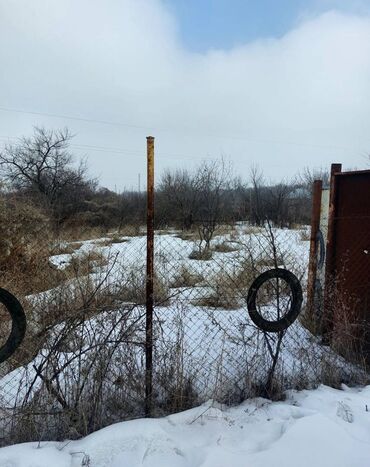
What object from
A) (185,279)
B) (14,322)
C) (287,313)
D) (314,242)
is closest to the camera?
(14,322)

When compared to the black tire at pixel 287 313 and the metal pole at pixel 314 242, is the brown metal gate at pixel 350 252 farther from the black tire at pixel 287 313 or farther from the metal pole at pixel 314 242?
the black tire at pixel 287 313

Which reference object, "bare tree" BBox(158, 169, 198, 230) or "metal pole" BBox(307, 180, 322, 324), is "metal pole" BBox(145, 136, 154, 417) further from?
"bare tree" BBox(158, 169, 198, 230)

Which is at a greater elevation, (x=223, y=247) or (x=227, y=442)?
(x=223, y=247)

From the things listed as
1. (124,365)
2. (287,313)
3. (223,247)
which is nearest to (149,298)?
(124,365)

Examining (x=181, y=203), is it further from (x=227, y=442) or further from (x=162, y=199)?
(x=227, y=442)

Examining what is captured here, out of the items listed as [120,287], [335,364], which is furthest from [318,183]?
[120,287]

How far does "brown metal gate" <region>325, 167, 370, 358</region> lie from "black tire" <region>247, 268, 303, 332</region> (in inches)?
23.0

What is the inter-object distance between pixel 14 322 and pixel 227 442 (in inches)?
63.3

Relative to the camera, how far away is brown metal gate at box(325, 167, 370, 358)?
151 inches

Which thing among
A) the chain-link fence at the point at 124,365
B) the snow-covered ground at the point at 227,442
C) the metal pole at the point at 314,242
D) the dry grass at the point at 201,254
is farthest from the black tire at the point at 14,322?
the dry grass at the point at 201,254

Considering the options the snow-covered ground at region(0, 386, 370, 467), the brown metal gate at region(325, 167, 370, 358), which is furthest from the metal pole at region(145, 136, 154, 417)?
the brown metal gate at region(325, 167, 370, 358)

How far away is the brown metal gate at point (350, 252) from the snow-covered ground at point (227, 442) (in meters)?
1.05

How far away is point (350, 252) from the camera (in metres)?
4.04

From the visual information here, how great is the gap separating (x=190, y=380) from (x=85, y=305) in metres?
0.99
